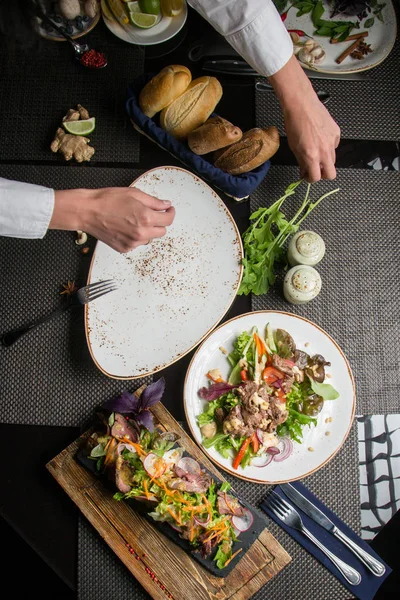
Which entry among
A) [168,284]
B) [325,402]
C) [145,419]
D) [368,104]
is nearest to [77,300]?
[168,284]

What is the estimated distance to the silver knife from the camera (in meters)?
1.32

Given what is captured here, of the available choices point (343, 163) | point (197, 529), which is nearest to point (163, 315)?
point (197, 529)

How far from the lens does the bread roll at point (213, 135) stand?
49.3 inches

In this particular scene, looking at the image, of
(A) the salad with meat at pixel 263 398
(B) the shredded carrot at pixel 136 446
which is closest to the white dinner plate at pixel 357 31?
(A) the salad with meat at pixel 263 398

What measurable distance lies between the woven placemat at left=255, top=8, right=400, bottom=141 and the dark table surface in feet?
0.09

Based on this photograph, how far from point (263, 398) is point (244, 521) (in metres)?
0.30

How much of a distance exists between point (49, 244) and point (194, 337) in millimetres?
468

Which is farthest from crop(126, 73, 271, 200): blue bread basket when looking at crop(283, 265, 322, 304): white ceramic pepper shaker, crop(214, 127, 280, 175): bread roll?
crop(283, 265, 322, 304): white ceramic pepper shaker

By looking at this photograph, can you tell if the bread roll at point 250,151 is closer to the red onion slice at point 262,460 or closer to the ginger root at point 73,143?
the ginger root at point 73,143

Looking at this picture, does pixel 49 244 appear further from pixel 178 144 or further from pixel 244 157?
pixel 244 157

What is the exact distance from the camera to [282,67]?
117cm

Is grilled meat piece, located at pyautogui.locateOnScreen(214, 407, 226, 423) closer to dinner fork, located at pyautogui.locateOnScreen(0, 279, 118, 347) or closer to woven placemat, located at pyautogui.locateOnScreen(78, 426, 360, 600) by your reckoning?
woven placemat, located at pyautogui.locateOnScreen(78, 426, 360, 600)

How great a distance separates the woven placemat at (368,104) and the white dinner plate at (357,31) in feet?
0.21

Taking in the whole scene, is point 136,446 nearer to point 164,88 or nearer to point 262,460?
point 262,460
